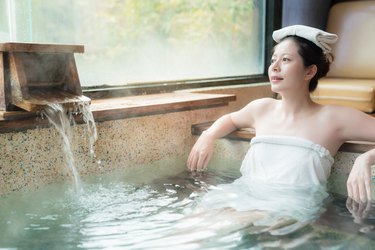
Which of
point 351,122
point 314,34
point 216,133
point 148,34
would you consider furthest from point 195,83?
point 351,122

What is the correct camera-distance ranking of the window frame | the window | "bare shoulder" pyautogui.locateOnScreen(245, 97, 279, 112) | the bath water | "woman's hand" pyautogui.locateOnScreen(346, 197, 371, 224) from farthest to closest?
1. the window frame
2. the window
3. "bare shoulder" pyautogui.locateOnScreen(245, 97, 279, 112)
4. "woman's hand" pyautogui.locateOnScreen(346, 197, 371, 224)
5. the bath water

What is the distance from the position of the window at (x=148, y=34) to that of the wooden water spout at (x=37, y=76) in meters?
0.47

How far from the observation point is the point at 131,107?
114 inches

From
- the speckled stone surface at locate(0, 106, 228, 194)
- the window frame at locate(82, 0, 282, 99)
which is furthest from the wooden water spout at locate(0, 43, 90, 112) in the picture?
the window frame at locate(82, 0, 282, 99)

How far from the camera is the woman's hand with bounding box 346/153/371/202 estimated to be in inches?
86.0

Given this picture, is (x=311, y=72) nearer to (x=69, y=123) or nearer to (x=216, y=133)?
(x=216, y=133)

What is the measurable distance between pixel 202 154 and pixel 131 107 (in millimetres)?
503

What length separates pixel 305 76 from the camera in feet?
8.40

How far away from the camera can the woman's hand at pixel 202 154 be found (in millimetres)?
2801

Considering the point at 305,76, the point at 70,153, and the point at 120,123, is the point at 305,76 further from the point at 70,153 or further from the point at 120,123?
the point at 70,153

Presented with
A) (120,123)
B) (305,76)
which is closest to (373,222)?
(305,76)

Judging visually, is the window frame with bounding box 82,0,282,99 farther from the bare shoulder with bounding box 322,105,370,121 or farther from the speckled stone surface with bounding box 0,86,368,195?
the bare shoulder with bounding box 322,105,370,121

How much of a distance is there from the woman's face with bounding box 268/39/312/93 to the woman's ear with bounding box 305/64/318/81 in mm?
18

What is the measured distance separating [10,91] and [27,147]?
0.29 meters
